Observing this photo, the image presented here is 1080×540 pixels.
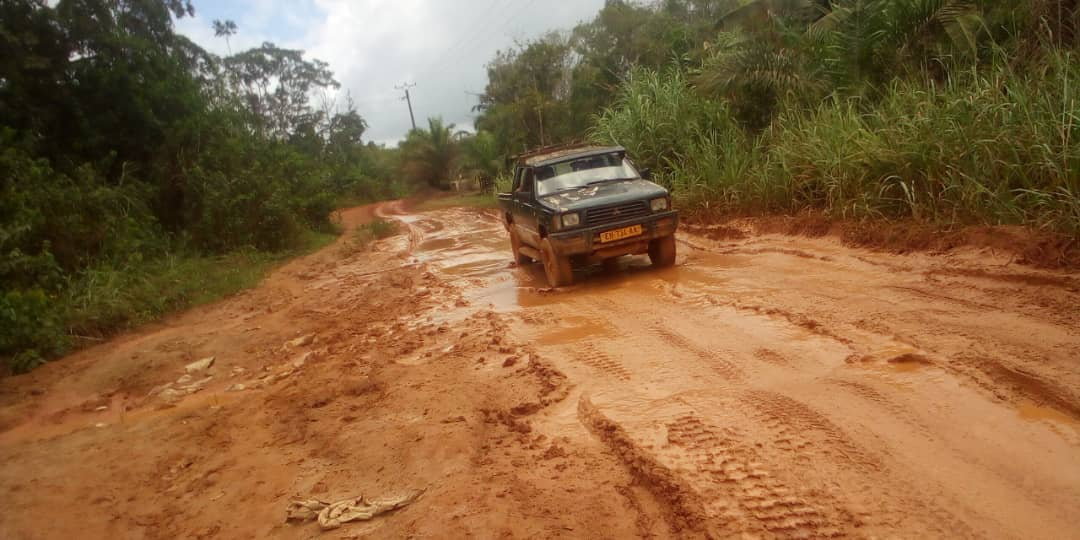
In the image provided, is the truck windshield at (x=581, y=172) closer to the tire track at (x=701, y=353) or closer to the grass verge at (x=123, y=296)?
the tire track at (x=701, y=353)

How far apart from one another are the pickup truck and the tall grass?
2569mm

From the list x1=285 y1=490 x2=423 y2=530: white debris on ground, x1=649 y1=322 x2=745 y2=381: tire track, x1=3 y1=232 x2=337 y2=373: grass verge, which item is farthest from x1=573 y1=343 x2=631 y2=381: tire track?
x1=3 y1=232 x2=337 y2=373: grass verge

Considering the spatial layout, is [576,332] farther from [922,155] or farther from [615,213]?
[922,155]

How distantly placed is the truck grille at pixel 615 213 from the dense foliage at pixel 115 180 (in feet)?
20.4

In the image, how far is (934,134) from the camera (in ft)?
24.2

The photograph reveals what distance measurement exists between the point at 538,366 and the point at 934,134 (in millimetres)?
5452

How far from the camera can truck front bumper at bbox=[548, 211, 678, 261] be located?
7.38m

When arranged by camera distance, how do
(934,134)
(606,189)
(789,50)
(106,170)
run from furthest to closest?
1. (106,170)
2. (789,50)
3. (606,189)
4. (934,134)

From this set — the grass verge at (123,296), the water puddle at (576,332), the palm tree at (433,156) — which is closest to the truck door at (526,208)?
the water puddle at (576,332)

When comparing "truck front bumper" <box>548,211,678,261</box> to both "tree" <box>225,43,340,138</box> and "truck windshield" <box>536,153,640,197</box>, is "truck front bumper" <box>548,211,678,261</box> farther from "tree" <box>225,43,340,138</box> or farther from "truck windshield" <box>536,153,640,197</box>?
"tree" <box>225,43,340,138</box>

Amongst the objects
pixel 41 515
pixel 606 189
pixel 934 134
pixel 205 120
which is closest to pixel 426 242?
pixel 205 120

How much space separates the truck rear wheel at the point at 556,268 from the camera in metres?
7.57

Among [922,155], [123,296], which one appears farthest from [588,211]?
[123,296]

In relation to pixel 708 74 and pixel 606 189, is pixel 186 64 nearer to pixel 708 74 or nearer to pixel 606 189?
pixel 708 74
